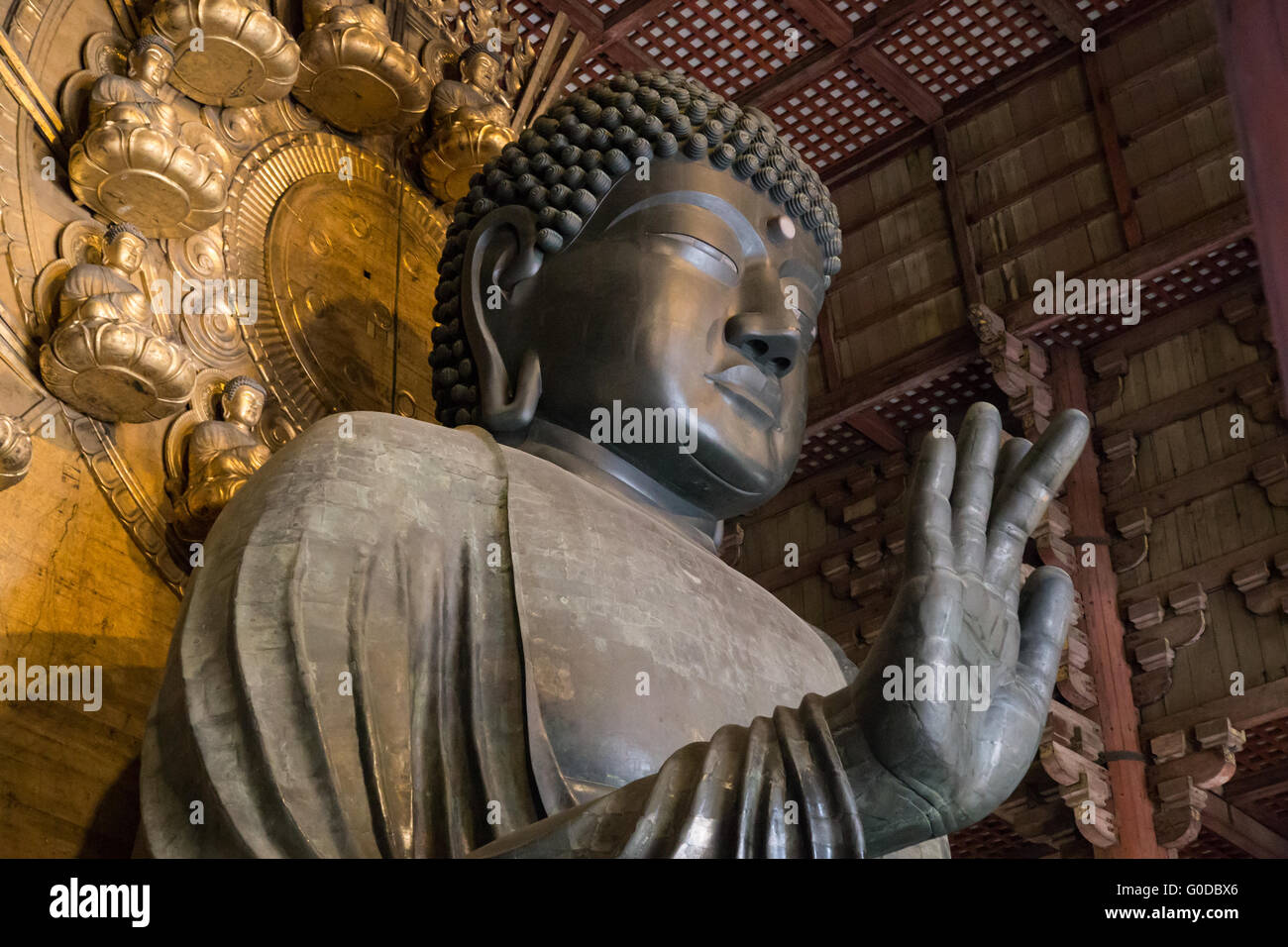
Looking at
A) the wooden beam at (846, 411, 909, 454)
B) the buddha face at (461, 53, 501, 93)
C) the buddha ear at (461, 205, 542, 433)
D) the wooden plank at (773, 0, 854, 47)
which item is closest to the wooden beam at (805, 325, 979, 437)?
the wooden beam at (846, 411, 909, 454)

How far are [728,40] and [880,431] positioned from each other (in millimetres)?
2082

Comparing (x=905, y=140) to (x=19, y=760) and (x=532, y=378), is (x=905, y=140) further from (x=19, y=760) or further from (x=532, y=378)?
(x=19, y=760)

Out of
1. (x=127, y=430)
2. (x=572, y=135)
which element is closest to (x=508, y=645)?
(x=127, y=430)

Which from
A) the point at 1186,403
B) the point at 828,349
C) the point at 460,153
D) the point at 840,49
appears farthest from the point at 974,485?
the point at 828,349

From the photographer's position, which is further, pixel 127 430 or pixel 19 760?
pixel 127 430

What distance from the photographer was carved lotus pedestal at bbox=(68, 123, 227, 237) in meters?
3.08

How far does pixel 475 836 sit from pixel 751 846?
522 mm

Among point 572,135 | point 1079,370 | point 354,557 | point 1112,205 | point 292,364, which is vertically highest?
point 1112,205

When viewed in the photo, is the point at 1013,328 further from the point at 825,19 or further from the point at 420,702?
the point at 420,702

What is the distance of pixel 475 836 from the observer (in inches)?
95.0

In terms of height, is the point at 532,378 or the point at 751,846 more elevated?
the point at 532,378

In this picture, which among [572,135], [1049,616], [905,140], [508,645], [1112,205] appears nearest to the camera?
[1049,616]

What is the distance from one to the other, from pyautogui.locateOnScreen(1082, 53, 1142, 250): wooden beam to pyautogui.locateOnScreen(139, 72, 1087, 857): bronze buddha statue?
4.02 metres

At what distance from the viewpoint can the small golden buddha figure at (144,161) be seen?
122 inches
